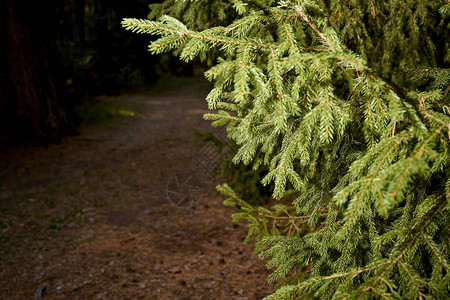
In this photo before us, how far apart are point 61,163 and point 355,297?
7316 millimetres

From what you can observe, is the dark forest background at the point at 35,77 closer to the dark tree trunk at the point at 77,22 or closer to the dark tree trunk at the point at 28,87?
the dark tree trunk at the point at 28,87

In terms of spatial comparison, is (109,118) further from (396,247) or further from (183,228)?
(396,247)

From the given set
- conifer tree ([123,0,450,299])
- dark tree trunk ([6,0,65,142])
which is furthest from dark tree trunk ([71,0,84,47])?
A: conifer tree ([123,0,450,299])

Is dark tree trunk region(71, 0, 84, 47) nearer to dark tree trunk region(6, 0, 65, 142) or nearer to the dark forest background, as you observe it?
the dark forest background

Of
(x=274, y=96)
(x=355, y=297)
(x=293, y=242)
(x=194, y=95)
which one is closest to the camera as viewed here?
(x=355, y=297)

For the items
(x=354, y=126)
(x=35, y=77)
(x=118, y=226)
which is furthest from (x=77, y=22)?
(x=354, y=126)

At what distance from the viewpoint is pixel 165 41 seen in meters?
1.57

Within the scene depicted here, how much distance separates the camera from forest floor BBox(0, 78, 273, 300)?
385cm

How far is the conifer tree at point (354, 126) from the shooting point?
4.72 ft

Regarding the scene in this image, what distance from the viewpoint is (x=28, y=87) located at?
7.93m

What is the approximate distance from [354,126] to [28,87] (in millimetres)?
7945

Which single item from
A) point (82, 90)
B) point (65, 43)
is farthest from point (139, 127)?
point (65, 43)

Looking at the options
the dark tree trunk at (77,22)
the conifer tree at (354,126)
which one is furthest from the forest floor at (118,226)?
the dark tree trunk at (77,22)

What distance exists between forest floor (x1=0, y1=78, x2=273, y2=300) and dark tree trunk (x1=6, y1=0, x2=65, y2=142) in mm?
481
